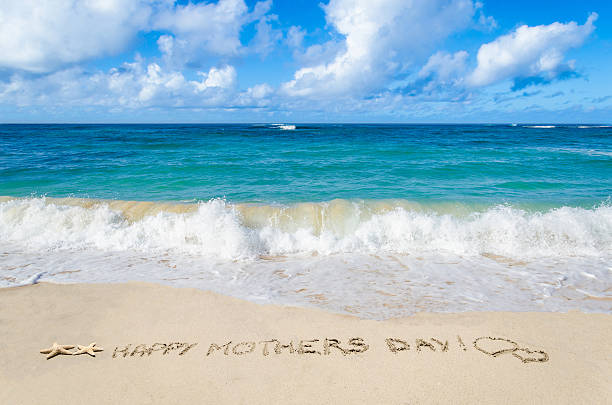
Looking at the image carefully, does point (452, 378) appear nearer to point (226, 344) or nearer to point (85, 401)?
point (226, 344)

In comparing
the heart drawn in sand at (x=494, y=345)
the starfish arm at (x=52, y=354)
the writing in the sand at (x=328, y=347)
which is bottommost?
the starfish arm at (x=52, y=354)

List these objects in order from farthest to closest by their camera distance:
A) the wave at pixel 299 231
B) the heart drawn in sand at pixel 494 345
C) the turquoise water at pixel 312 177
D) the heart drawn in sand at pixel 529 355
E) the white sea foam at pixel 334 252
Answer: the turquoise water at pixel 312 177 → the wave at pixel 299 231 → the white sea foam at pixel 334 252 → the heart drawn in sand at pixel 494 345 → the heart drawn in sand at pixel 529 355

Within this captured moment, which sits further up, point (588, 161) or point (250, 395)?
point (588, 161)

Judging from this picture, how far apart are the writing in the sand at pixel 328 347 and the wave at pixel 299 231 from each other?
2929 millimetres

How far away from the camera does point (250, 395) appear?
296 cm

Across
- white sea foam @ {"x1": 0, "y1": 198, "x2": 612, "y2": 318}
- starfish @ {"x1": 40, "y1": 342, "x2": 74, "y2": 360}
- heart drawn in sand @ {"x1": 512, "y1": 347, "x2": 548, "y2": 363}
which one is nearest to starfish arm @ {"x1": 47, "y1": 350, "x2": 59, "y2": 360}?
starfish @ {"x1": 40, "y1": 342, "x2": 74, "y2": 360}

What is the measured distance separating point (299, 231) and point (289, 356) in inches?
161

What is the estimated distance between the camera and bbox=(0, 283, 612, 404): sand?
2975 millimetres

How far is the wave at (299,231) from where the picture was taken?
22.3 ft

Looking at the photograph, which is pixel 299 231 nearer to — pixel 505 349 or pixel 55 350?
pixel 505 349

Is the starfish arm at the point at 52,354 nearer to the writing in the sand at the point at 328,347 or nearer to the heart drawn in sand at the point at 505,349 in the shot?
the writing in the sand at the point at 328,347

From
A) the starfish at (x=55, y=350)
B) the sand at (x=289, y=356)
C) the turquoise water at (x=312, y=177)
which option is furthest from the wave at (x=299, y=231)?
the starfish at (x=55, y=350)

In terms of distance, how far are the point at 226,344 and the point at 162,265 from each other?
3004 millimetres

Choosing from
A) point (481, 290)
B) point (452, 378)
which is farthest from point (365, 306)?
point (481, 290)
